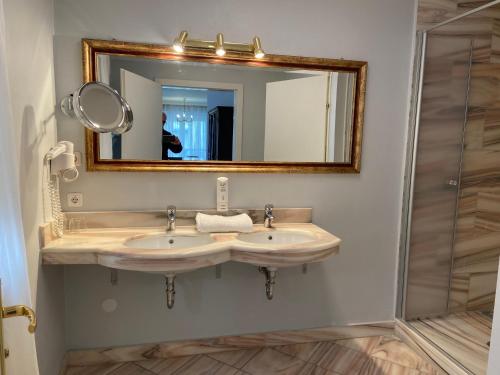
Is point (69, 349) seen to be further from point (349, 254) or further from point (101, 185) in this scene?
point (349, 254)

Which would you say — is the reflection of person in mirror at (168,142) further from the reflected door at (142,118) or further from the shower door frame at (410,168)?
the shower door frame at (410,168)

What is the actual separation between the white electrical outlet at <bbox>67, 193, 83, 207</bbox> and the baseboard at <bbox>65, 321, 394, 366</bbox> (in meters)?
0.85

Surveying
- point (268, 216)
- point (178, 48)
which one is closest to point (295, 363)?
point (268, 216)


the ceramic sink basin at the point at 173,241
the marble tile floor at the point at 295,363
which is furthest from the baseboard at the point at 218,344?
the ceramic sink basin at the point at 173,241

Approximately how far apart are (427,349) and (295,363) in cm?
81

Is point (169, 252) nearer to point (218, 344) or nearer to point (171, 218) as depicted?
point (171, 218)

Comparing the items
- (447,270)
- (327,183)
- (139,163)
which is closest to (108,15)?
(139,163)

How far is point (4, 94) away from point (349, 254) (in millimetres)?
2023

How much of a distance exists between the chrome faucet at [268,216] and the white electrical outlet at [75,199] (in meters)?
1.04

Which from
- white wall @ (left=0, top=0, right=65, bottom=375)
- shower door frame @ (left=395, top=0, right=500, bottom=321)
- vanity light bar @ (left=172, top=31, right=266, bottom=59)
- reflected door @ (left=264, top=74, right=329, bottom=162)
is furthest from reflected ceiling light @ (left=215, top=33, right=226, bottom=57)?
shower door frame @ (left=395, top=0, right=500, bottom=321)

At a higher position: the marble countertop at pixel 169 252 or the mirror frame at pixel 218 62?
the mirror frame at pixel 218 62

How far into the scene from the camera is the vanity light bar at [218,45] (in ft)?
6.03

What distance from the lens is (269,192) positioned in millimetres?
2191

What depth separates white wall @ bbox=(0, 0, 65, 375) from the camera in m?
1.39
